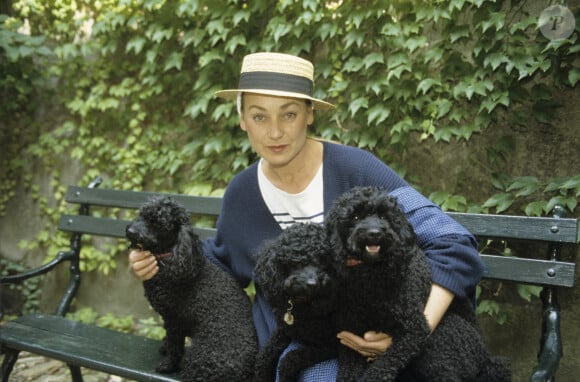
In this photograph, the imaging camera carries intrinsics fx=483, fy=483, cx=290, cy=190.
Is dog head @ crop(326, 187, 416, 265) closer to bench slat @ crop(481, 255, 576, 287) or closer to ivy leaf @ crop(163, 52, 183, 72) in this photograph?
bench slat @ crop(481, 255, 576, 287)

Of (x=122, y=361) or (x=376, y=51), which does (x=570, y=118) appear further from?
(x=122, y=361)

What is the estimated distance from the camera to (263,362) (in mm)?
1957

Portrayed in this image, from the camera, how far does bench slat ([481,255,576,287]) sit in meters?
2.17

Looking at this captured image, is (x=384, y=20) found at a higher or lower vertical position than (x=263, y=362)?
higher

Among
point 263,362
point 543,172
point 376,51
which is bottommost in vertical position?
point 263,362

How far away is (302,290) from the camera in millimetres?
1581

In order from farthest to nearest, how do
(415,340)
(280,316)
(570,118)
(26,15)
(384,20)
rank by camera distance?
(26,15), (384,20), (570,118), (280,316), (415,340)

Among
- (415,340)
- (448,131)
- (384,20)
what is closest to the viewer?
(415,340)

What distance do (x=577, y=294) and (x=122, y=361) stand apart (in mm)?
2582

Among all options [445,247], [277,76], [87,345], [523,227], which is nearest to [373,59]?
[277,76]

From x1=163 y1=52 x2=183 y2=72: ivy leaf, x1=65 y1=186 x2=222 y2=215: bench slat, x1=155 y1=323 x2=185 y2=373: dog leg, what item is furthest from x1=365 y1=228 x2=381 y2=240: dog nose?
x1=163 y1=52 x2=183 y2=72: ivy leaf

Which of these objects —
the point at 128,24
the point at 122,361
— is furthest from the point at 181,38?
the point at 122,361

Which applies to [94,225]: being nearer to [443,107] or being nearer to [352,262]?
[352,262]

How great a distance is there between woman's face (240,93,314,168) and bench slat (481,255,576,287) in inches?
42.8
